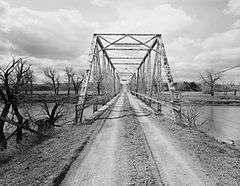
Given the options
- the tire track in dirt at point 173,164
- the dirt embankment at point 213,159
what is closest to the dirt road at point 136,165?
the tire track in dirt at point 173,164

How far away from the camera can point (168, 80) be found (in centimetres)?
1423

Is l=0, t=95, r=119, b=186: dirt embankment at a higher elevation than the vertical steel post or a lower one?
lower

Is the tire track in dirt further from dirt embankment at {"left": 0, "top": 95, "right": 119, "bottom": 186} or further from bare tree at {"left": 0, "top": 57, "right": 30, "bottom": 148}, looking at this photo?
bare tree at {"left": 0, "top": 57, "right": 30, "bottom": 148}

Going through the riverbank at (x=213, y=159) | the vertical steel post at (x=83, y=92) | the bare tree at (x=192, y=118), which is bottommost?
the bare tree at (x=192, y=118)

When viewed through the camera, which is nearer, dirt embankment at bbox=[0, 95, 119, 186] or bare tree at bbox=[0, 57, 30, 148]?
dirt embankment at bbox=[0, 95, 119, 186]

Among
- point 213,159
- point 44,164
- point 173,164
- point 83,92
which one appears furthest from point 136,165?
point 83,92

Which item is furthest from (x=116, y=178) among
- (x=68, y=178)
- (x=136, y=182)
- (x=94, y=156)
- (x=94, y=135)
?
(x=94, y=135)

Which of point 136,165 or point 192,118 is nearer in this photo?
point 136,165

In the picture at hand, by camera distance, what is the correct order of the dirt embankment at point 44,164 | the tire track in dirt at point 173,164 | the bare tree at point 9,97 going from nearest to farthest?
1. the tire track in dirt at point 173,164
2. the dirt embankment at point 44,164
3. the bare tree at point 9,97

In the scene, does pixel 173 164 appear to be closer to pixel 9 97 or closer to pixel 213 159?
pixel 213 159

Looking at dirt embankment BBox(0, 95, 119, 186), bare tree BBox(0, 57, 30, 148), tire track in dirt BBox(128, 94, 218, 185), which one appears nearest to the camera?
tire track in dirt BBox(128, 94, 218, 185)

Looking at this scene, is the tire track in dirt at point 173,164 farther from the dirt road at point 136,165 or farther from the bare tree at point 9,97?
the bare tree at point 9,97

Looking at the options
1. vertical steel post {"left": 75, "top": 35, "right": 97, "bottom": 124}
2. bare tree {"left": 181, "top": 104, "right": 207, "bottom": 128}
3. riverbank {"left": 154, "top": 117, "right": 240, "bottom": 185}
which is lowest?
bare tree {"left": 181, "top": 104, "right": 207, "bottom": 128}

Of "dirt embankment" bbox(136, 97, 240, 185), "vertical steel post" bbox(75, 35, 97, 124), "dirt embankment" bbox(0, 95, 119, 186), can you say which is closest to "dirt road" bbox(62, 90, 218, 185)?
"dirt embankment" bbox(136, 97, 240, 185)
